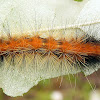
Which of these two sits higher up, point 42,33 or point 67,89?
point 42,33

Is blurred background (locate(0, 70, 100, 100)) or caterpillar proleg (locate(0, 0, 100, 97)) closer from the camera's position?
caterpillar proleg (locate(0, 0, 100, 97))

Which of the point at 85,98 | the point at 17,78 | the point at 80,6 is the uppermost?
the point at 80,6

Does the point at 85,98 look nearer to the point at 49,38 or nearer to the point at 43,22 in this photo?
the point at 49,38

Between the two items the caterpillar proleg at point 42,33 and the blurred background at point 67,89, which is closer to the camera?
the caterpillar proleg at point 42,33

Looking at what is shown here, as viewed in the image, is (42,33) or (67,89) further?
(67,89)

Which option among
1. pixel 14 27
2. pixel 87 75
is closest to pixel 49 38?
pixel 14 27
